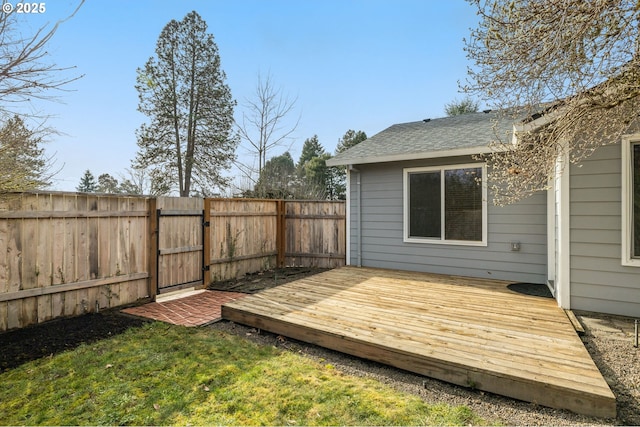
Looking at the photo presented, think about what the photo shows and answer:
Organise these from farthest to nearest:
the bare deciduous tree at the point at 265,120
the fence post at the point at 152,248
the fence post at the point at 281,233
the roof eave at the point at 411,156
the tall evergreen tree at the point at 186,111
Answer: the tall evergreen tree at the point at 186,111 → the bare deciduous tree at the point at 265,120 → the fence post at the point at 281,233 → the roof eave at the point at 411,156 → the fence post at the point at 152,248

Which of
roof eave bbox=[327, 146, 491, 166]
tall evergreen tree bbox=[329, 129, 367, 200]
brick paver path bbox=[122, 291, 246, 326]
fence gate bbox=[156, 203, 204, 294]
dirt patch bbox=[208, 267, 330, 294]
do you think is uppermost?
tall evergreen tree bbox=[329, 129, 367, 200]

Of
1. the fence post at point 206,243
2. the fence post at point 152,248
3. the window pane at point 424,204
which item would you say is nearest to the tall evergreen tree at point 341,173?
the window pane at point 424,204

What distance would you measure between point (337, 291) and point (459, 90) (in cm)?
311

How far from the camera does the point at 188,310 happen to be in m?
4.62

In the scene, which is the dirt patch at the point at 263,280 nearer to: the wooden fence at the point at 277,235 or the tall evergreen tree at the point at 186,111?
the wooden fence at the point at 277,235

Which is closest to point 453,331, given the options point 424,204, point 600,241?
point 600,241

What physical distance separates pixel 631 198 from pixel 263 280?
5732 millimetres

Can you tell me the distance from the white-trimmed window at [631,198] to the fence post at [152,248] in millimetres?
6302

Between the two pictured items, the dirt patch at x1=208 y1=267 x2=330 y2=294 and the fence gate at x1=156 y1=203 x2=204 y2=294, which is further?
the dirt patch at x1=208 y1=267 x2=330 y2=294

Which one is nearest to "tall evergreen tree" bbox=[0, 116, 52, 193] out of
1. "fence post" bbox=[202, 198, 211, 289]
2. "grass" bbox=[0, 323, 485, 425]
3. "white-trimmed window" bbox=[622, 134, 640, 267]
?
"grass" bbox=[0, 323, 485, 425]

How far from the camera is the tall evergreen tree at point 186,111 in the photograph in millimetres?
14719

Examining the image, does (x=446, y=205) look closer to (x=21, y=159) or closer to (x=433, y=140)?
(x=433, y=140)

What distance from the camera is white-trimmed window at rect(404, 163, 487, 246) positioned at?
18.2ft

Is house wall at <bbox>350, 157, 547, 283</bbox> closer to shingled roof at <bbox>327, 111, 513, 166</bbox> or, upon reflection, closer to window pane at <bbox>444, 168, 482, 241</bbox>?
window pane at <bbox>444, 168, 482, 241</bbox>
